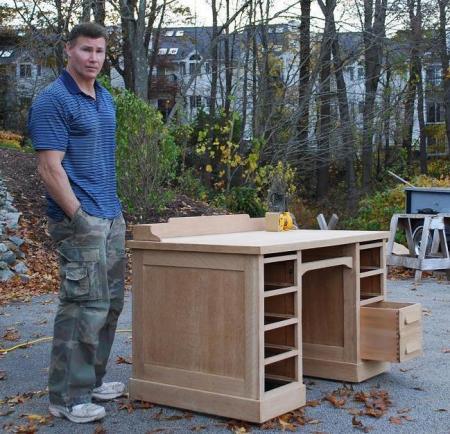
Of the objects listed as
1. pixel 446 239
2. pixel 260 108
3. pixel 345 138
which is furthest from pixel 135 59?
pixel 446 239

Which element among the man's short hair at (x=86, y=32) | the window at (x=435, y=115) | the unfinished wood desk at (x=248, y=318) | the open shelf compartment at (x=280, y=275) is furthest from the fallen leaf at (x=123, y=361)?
the window at (x=435, y=115)

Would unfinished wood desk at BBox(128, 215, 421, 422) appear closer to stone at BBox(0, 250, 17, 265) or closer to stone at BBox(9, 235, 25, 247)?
stone at BBox(0, 250, 17, 265)

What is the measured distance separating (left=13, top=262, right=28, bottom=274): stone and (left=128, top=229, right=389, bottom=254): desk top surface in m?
5.57

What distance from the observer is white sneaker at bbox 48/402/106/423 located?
427 centimetres

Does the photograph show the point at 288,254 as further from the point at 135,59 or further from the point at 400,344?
the point at 135,59

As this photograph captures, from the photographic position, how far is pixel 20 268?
33.7ft

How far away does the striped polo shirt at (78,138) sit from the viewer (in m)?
4.15

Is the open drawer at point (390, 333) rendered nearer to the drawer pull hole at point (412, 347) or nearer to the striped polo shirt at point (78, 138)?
the drawer pull hole at point (412, 347)

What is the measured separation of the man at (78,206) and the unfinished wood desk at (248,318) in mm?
335

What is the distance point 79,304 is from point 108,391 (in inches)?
29.1

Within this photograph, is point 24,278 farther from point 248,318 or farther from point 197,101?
point 197,101

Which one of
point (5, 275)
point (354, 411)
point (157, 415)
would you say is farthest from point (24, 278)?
point (354, 411)

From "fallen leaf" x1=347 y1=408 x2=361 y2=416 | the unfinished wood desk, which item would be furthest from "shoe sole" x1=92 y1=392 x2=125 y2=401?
"fallen leaf" x1=347 y1=408 x2=361 y2=416

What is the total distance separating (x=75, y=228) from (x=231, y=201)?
38.6ft
